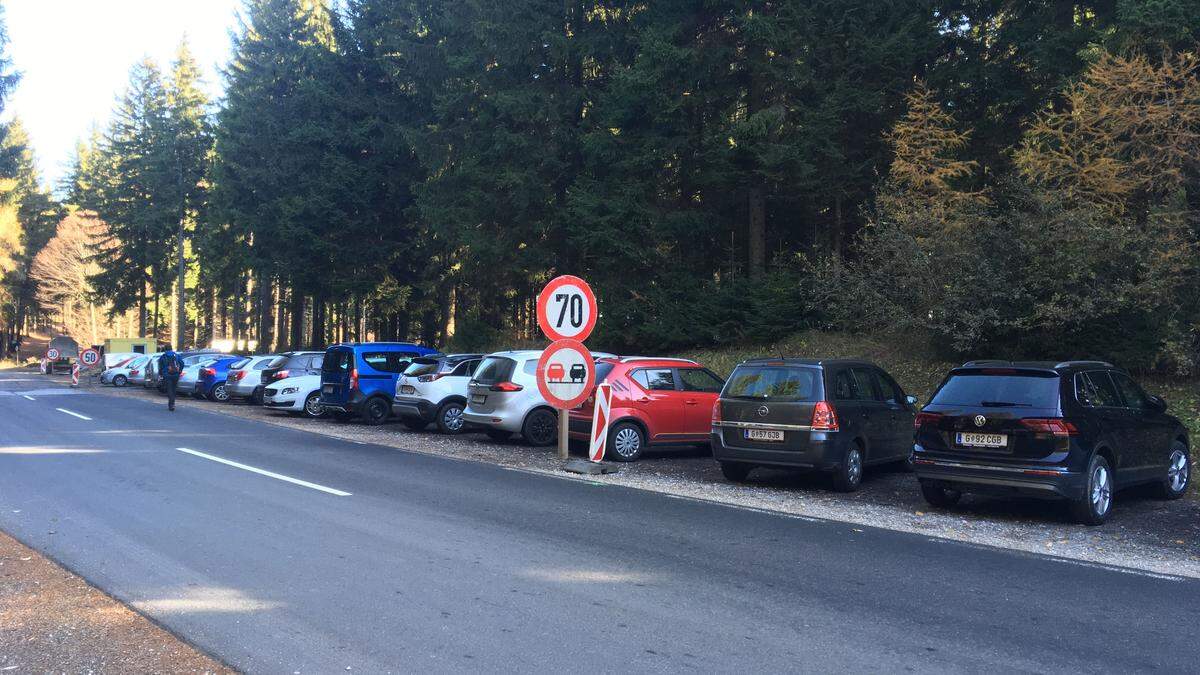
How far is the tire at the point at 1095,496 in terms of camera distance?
916cm

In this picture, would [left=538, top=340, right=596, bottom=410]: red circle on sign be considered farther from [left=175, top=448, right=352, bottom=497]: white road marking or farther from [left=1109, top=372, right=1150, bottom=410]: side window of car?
[left=1109, top=372, right=1150, bottom=410]: side window of car

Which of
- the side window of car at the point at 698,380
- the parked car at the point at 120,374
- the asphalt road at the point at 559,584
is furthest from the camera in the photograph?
the parked car at the point at 120,374

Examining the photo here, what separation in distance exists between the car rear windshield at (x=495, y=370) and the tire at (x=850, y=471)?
6942 millimetres

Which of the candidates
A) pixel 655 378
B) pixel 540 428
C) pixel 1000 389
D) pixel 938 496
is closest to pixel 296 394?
pixel 540 428

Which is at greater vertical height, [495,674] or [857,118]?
[857,118]

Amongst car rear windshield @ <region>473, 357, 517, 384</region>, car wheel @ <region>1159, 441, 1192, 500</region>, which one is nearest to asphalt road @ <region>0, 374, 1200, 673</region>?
car wheel @ <region>1159, 441, 1192, 500</region>

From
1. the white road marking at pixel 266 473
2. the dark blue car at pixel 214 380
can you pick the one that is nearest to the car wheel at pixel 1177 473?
the white road marking at pixel 266 473

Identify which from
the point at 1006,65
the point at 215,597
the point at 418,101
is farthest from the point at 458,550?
the point at 418,101

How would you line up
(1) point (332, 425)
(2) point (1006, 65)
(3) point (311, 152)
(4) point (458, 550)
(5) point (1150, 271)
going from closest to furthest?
1. (4) point (458, 550)
2. (5) point (1150, 271)
3. (1) point (332, 425)
4. (2) point (1006, 65)
5. (3) point (311, 152)

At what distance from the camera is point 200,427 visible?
19.3 metres

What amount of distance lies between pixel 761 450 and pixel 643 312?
50.4 feet

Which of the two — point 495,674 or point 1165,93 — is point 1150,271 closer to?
point 1165,93

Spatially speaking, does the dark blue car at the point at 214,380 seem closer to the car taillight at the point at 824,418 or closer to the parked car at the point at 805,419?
the parked car at the point at 805,419

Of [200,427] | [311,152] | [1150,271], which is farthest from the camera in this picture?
[311,152]
